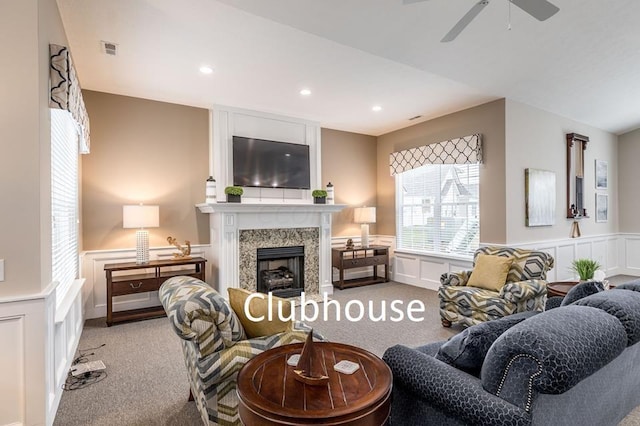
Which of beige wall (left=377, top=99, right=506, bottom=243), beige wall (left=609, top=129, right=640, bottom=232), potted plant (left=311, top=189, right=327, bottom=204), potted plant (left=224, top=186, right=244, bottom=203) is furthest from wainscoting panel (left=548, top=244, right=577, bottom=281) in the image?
potted plant (left=224, top=186, right=244, bottom=203)

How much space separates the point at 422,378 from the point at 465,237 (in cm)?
425

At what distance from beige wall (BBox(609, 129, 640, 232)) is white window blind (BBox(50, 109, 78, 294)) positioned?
28.4ft

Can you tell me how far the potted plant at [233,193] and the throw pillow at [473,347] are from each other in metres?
3.63

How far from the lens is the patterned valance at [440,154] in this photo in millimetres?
4898

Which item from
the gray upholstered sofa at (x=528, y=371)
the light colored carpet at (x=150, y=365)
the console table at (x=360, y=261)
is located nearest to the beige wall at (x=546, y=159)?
the light colored carpet at (x=150, y=365)

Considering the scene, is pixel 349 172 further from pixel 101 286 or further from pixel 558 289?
pixel 101 286

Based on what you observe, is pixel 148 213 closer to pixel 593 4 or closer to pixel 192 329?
pixel 192 329

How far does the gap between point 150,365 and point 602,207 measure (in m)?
7.82

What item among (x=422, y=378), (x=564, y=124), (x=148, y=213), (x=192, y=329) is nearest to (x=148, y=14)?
(x=148, y=213)

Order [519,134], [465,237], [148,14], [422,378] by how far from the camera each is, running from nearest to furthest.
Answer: [422,378], [148,14], [519,134], [465,237]

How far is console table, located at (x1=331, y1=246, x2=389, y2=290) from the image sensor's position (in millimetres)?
5725

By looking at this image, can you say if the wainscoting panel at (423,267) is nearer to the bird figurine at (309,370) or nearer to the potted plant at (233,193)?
the potted plant at (233,193)

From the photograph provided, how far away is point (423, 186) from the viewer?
596cm

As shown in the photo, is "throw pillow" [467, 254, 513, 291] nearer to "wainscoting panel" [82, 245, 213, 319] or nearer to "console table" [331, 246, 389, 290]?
"console table" [331, 246, 389, 290]
